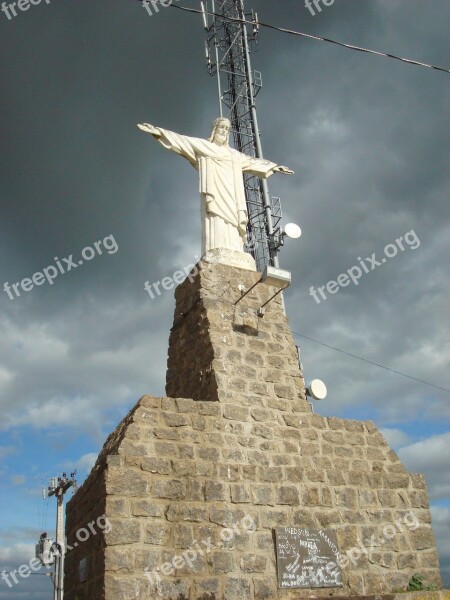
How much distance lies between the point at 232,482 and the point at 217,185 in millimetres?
5187

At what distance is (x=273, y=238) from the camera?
1448cm

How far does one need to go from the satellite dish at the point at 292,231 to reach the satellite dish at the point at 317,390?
2326mm

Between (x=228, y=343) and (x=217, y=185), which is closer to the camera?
(x=228, y=343)

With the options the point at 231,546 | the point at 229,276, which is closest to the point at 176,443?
the point at 231,546

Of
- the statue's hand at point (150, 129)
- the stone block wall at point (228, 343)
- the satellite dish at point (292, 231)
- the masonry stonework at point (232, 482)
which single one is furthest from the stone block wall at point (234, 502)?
the statue's hand at point (150, 129)

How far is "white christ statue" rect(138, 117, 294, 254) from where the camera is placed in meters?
9.97

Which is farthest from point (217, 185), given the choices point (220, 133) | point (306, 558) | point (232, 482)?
point (306, 558)

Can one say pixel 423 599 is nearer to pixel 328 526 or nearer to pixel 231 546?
pixel 328 526

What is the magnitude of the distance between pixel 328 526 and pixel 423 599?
1.48m

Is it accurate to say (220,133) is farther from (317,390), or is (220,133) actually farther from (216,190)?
(317,390)

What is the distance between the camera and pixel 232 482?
736 cm

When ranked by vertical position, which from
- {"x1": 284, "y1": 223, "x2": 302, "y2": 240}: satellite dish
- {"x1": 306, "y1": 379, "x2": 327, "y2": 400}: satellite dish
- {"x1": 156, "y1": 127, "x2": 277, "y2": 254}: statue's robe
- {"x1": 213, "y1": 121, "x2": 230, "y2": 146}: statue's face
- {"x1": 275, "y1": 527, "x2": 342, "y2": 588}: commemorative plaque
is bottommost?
{"x1": 275, "y1": 527, "x2": 342, "y2": 588}: commemorative plaque

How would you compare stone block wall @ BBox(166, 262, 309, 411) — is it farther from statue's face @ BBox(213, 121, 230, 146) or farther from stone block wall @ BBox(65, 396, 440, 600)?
statue's face @ BBox(213, 121, 230, 146)

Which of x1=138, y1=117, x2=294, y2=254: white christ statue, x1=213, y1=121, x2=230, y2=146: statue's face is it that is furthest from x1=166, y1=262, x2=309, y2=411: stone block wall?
x1=213, y1=121, x2=230, y2=146: statue's face
